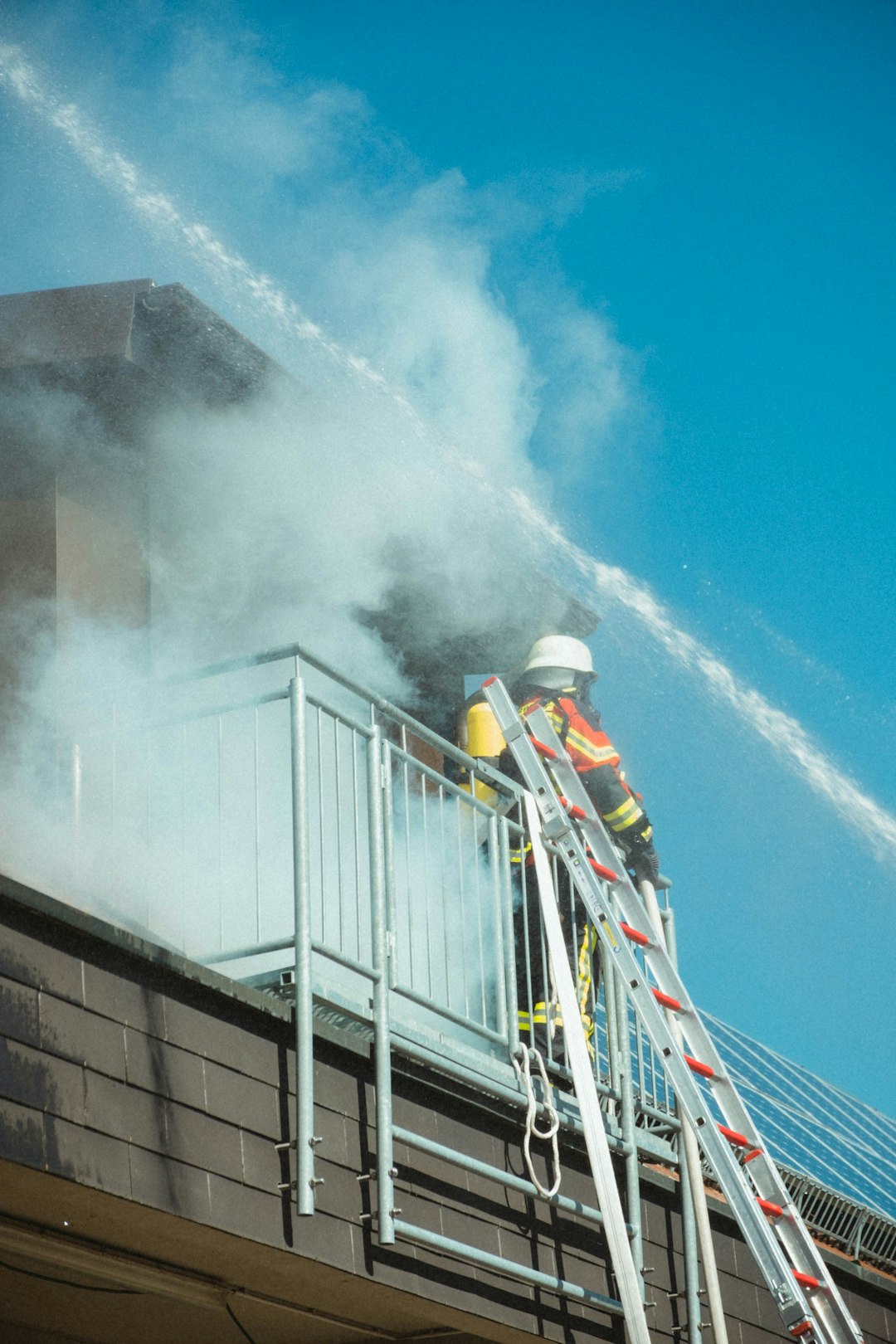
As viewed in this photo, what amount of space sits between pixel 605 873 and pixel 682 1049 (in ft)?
2.54

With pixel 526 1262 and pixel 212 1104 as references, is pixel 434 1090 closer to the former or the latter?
pixel 526 1262

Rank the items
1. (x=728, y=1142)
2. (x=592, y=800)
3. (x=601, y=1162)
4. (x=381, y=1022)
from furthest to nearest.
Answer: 1. (x=592, y=800)
2. (x=728, y=1142)
3. (x=601, y=1162)
4. (x=381, y=1022)

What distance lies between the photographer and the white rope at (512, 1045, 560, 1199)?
5852mm

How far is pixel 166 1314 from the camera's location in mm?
5652

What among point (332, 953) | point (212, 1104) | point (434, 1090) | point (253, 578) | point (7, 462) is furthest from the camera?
point (253, 578)

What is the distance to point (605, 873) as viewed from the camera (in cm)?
649

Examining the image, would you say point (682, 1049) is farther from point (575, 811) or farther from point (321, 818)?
point (321, 818)

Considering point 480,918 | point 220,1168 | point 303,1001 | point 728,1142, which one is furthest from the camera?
point 480,918

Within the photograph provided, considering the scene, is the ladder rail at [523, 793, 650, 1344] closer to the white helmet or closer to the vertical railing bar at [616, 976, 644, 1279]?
the vertical railing bar at [616, 976, 644, 1279]

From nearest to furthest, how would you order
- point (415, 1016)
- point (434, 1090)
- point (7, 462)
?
point (434, 1090) < point (415, 1016) < point (7, 462)

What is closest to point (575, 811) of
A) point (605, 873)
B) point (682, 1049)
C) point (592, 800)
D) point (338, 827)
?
point (605, 873)

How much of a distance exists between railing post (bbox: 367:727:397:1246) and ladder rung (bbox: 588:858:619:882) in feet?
4.13

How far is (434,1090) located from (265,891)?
0.99m

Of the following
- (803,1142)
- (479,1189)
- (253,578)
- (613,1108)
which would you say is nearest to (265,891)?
(479,1189)
